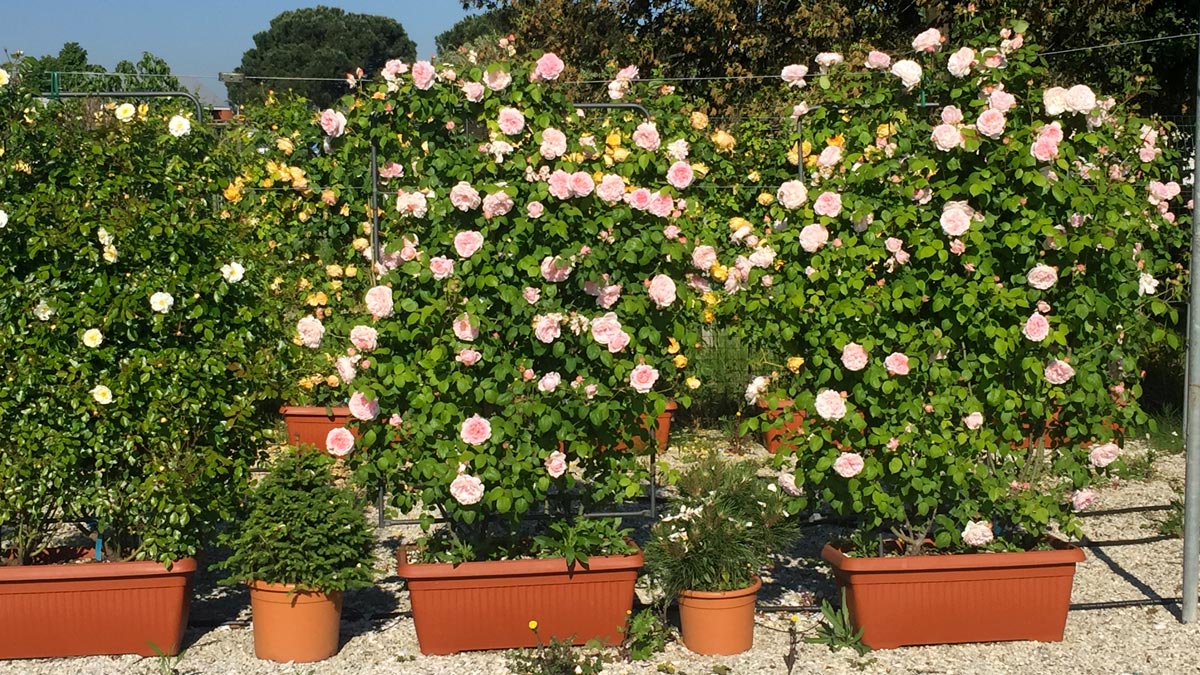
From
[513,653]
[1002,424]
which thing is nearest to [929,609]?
[1002,424]

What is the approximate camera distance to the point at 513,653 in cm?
380

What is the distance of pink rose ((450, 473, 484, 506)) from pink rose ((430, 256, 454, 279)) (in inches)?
22.9

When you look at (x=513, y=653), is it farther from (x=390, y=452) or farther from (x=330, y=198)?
(x=330, y=198)

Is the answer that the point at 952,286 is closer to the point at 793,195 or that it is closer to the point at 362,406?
the point at 793,195

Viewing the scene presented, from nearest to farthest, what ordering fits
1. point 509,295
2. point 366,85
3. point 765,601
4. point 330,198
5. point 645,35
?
point 509,295, point 765,601, point 366,85, point 330,198, point 645,35

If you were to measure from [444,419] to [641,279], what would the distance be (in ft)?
2.34

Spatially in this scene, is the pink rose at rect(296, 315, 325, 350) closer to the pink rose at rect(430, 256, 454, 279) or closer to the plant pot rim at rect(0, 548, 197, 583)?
the pink rose at rect(430, 256, 454, 279)

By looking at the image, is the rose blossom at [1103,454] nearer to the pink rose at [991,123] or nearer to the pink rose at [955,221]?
the pink rose at [955,221]

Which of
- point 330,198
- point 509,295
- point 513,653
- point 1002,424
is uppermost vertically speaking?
point 330,198

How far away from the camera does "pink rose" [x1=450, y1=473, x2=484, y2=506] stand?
3.71 meters

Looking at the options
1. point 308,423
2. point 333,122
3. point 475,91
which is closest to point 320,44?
point 308,423

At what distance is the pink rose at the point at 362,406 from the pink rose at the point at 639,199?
3.13ft

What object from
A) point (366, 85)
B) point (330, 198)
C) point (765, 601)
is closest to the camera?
point (765, 601)

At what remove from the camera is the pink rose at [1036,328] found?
373cm
